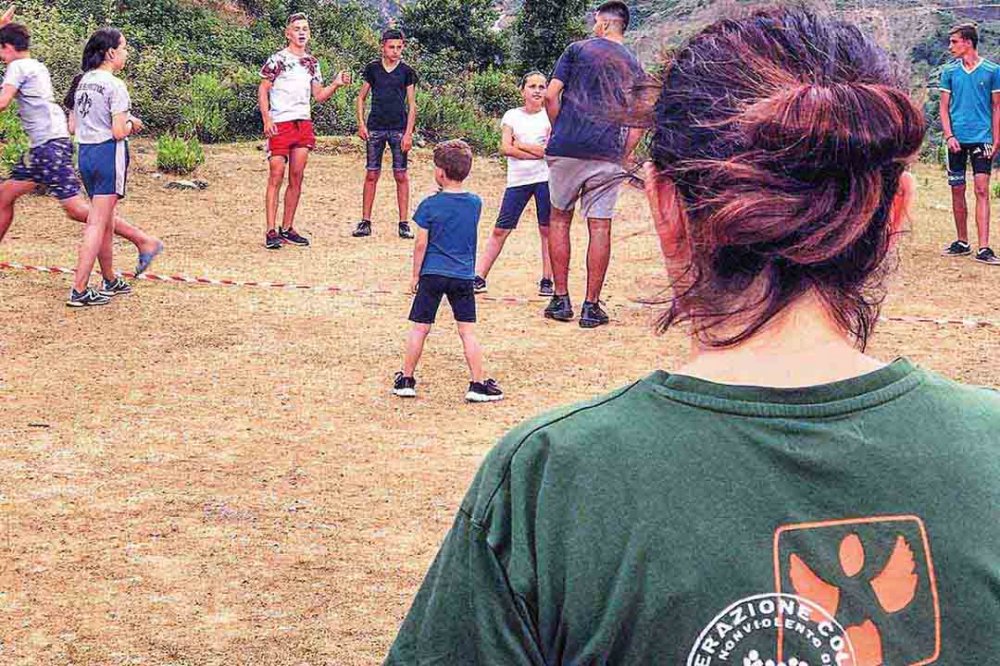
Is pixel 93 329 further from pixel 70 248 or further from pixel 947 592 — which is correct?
pixel 947 592

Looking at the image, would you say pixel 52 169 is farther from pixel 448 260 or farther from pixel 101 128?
pixel 448 260

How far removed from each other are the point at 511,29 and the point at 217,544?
63.5 feet

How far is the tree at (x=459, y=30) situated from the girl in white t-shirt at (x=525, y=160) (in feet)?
45.2

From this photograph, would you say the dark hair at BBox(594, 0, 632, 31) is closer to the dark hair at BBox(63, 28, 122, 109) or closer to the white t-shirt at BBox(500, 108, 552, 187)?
the white t-shirt at BBox(500, 108, 552, 187)

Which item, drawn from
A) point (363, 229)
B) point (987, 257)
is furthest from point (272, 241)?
point (987, 257)

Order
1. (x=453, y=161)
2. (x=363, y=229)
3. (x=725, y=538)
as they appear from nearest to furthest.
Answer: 1. (x=725, y=538)
2. (x=453, y=161)
3. (x=363, y=229)

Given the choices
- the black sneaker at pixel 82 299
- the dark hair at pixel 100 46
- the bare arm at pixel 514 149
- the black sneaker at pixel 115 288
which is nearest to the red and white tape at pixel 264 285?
Answer: the black sneaker at pixel 115 288

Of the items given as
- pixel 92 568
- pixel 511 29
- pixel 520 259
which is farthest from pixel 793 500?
pixel 511 29

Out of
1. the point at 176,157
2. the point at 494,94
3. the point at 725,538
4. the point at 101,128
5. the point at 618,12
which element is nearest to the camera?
the point at 725,538

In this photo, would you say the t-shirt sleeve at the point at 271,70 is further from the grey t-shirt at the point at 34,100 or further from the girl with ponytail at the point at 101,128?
the grey t-shirt at the point at 34,100

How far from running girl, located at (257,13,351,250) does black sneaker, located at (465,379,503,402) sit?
4.33 metres

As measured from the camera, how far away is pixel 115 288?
351 inches

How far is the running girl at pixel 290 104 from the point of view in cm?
1066

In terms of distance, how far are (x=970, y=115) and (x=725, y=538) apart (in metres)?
10.2
